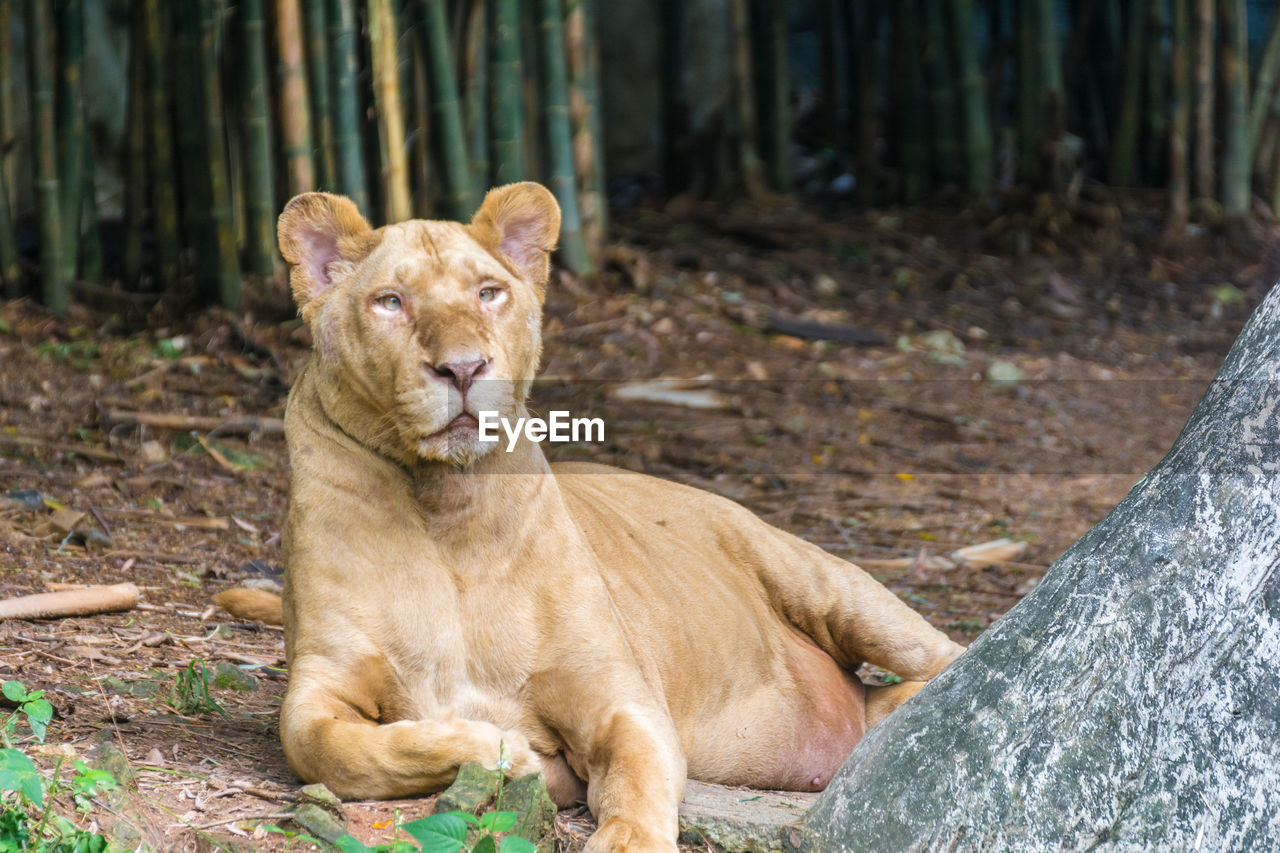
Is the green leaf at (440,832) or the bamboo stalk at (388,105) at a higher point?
the bamboo stalk at (388,105)

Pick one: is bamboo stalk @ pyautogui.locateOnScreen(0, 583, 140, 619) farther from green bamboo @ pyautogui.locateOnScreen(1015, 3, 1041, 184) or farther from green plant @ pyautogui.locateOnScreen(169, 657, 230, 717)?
green bamboo @ pyautogui.locateOnScreen(1015, 3, 1041, 184)

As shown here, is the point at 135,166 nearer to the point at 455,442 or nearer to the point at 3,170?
the point at 3,170

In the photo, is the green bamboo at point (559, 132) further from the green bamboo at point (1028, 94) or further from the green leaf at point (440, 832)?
the green leaf at point (440, 832)

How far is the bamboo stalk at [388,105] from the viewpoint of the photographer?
24.2ft

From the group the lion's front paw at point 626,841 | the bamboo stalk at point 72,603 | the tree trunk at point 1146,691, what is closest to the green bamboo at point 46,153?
the bamboo stalk at point 72,603

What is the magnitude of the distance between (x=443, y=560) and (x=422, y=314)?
0.54m

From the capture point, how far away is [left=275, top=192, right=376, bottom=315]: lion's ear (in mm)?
3357

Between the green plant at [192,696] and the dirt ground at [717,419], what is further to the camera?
the dirt ground at [717,419]

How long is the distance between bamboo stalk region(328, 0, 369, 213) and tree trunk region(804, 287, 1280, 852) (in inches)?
207

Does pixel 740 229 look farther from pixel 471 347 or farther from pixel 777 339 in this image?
pixel 471 347

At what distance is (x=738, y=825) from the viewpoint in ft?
10.1

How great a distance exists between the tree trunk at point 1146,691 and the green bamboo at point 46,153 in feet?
21.3

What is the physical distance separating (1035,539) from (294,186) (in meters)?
4.00

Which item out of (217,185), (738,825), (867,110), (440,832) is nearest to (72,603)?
(440,832)
